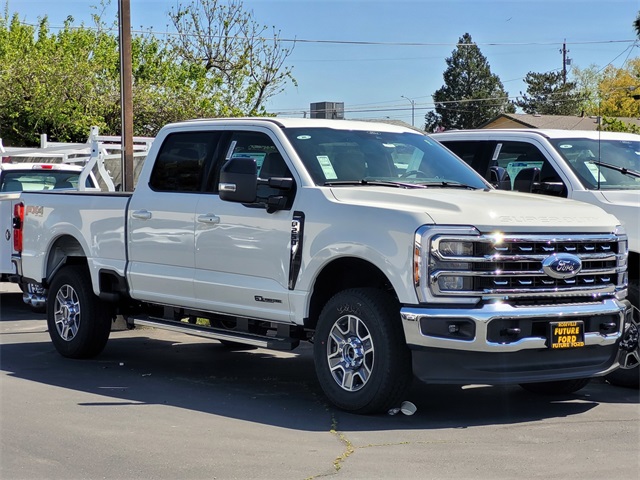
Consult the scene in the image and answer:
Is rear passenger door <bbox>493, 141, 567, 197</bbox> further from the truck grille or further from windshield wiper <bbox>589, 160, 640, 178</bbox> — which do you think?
the truck grille

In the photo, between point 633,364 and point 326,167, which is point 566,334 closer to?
point 633,364

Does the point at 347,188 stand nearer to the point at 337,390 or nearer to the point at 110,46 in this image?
the point at 337,390

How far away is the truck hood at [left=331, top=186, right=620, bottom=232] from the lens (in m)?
7.06

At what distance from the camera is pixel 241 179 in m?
8.00

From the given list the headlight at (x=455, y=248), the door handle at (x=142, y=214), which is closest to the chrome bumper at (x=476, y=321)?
the headlight at (x=455, y=248)

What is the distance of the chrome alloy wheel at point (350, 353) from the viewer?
7.34 m

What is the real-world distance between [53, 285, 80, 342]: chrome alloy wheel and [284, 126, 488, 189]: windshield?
3115mm

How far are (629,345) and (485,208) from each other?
5.49 ft

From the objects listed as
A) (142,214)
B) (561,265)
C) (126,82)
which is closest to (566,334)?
(561,265)

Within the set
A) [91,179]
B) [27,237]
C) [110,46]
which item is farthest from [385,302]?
[110,46]

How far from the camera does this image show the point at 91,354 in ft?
33.0

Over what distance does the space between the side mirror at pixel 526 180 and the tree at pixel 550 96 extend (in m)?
75.8

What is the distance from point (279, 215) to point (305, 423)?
5.49 feet

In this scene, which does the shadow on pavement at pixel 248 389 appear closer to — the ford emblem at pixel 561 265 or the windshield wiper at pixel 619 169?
the ford emblem at pixel 561 265
